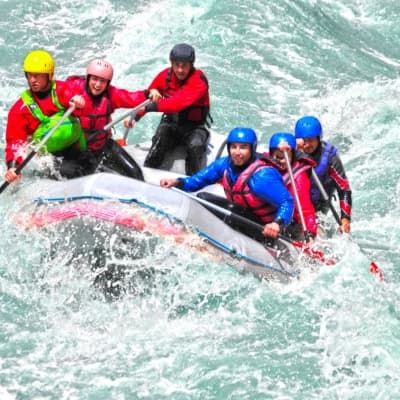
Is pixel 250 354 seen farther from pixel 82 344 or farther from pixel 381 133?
pixel 381 133

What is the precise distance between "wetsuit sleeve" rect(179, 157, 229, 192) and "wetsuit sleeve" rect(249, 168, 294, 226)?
0.53m

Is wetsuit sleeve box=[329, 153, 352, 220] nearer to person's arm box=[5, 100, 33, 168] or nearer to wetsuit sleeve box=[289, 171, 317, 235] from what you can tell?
wetsuit sleeve box=[289, 171, 317, 235]

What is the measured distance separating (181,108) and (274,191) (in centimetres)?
177

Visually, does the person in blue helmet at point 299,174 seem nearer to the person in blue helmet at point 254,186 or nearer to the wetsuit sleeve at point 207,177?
the person in blue helmet at point 254,186

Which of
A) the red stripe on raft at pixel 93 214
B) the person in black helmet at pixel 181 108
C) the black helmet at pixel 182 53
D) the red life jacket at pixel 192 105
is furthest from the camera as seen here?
the red life jacket at pixel 192 105

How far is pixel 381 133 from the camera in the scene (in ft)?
42.9

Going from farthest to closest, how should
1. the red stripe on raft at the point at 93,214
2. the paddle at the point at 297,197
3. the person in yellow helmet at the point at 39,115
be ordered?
the person in yellow helmet at the point at 39,115
the paddle at the point at 297,197
the red stripe on raft at the point at 93,214

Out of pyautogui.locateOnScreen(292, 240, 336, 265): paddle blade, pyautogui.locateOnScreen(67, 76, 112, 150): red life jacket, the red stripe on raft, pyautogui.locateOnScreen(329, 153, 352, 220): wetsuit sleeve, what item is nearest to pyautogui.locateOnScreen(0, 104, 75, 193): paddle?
pyautogui.locateOnScreen(67, 76, 112, 150): red life jacket

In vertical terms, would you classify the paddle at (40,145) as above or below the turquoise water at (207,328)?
above

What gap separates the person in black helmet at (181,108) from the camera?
926 cm

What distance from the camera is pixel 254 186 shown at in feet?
26.2

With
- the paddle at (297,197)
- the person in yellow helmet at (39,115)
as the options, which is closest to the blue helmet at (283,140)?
the paddle at (297,197)

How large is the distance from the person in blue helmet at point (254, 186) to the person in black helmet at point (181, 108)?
126 centimetres

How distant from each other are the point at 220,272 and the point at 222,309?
430 mm
